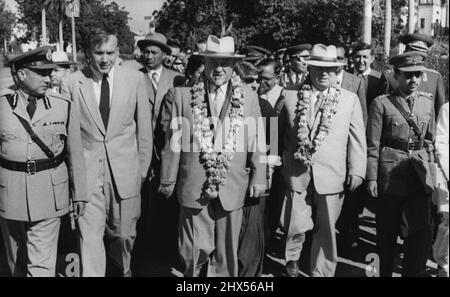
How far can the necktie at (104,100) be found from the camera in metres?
4.69

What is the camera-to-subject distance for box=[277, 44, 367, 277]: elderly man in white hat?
478 cm

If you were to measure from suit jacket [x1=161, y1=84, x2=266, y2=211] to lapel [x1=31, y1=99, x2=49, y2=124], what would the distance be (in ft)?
3.30

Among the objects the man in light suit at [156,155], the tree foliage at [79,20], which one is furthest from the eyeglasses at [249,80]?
the tree foliage at [79,20]

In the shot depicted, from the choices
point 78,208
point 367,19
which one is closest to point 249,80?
point 78,208

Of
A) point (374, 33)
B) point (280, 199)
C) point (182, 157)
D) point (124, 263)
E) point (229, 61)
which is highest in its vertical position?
point (374, 33)

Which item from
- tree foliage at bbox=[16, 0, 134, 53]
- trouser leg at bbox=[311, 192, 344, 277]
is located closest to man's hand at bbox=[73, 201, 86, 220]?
trouser leg at bbox=[311, 192, 344, 277]

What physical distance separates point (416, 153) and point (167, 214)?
8.80 feet

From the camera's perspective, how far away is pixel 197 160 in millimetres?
4590

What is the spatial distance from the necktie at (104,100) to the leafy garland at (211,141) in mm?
744

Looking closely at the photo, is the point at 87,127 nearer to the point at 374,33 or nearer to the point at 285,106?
the point at 285,106

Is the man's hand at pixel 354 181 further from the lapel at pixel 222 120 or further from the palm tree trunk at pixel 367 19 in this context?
the palm tree trunk at pixel 367 19

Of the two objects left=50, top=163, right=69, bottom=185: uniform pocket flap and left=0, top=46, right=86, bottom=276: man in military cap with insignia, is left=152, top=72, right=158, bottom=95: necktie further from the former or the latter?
left=50, top=163, right=69, bottom=185: uniform pocket flap

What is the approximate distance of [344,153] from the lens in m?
4.84

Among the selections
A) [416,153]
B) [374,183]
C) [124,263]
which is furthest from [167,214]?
[416,153]
